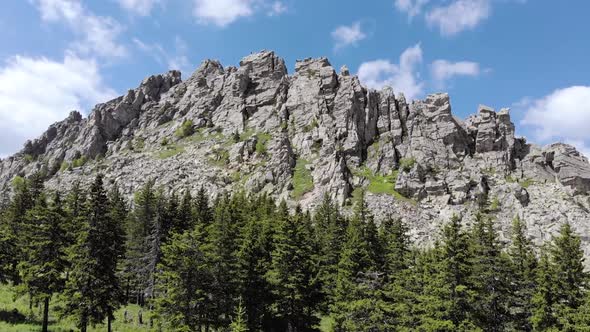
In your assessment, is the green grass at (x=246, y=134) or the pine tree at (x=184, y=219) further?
the green grass at (x=246, y=134)

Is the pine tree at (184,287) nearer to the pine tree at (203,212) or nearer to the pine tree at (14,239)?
the pine tree at (14,239)

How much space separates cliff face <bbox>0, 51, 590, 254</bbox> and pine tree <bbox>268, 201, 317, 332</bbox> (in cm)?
5535

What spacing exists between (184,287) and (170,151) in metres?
114

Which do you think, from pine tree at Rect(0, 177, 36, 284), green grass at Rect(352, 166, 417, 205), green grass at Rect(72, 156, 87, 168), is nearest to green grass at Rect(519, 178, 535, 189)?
green grass at Rect(352, 166, 417, 205)

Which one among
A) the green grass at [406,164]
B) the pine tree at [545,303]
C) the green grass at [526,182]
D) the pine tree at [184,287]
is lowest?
the pine tree at [545,303]

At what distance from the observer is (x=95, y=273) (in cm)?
3272

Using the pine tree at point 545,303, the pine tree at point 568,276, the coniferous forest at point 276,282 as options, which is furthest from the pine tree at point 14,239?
the pine tree at point 568,276

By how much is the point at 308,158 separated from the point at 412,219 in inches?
1495

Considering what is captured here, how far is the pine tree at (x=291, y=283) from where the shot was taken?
38781 millimetres

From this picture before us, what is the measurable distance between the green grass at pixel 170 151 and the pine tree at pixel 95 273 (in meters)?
103

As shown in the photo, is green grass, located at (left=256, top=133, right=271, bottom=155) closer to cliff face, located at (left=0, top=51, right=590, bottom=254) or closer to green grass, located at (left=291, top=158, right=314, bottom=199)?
cliff face, located at (left=0, top=51, right=590, bottom=254)

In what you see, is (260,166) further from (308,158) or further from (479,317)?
(479,317)

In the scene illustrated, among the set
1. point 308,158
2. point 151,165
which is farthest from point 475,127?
point 151,165

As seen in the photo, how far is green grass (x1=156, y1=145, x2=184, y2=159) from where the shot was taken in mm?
134500
